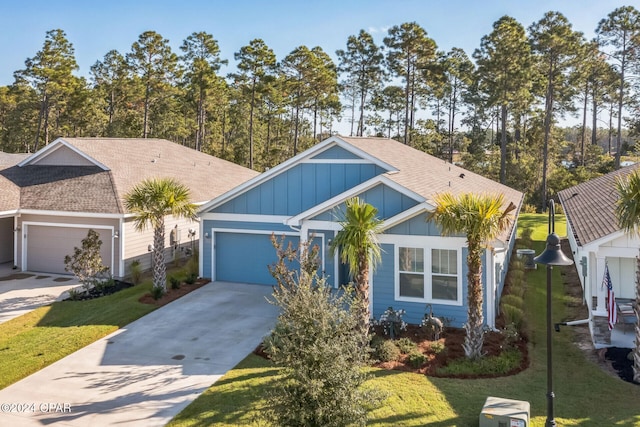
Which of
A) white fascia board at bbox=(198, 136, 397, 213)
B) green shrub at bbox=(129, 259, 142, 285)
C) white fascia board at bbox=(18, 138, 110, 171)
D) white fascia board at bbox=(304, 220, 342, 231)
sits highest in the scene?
white fascia board at bbox=(18, 138, 110, 171)

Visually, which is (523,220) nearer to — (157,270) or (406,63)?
(406,63)

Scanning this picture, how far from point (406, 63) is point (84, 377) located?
41.1 meters

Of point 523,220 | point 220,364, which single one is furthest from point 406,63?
point 220,364

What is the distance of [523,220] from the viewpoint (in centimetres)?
3189

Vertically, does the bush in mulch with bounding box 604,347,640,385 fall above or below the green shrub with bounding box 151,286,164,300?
below

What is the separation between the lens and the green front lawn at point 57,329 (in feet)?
33.3

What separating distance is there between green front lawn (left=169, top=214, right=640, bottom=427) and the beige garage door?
10.4 metres

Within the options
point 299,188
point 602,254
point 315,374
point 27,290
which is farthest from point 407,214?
point 27,290

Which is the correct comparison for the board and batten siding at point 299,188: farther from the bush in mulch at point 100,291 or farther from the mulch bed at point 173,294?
the bush in mulch at point 100,291

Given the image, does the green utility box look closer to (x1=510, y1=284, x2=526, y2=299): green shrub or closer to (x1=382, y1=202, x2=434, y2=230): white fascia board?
(x1=382, y1=202, x2=434, y2=230): white fascia board

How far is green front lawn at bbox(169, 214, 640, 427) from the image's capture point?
7648mm

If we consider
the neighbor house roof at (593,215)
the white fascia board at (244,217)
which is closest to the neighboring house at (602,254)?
the neighbor house roof at (593,215)

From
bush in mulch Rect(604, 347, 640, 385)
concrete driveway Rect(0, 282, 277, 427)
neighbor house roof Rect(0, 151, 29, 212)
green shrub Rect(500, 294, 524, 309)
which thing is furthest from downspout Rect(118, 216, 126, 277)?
bush in mulch Rect(604, 347, 640, 385)

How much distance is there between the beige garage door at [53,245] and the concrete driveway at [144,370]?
5533 millimetres
